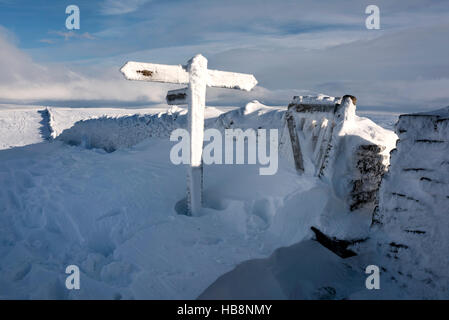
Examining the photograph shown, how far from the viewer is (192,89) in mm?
4223

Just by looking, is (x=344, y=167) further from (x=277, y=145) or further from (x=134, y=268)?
(x=134, y=268)

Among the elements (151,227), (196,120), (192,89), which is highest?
(192,89)

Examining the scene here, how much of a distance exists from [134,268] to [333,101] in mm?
3603

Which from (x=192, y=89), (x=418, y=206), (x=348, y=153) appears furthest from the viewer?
(x=192, y=89)

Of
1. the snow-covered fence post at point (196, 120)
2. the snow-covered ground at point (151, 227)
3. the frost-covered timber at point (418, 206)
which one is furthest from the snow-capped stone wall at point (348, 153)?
the snow-covered fence post at point (196, 120)

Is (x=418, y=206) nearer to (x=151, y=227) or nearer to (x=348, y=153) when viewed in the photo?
(x=348, y=153)

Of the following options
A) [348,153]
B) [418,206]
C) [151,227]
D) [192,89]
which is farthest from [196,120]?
[418,206]

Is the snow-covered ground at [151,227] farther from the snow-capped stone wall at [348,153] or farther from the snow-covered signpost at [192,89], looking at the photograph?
the snow-covered signpost at [192,89]

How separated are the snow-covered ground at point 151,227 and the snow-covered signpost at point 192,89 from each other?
1.66 ft

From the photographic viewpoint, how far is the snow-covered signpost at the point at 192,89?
4150 millimetres

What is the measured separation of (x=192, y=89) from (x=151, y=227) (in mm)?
2089

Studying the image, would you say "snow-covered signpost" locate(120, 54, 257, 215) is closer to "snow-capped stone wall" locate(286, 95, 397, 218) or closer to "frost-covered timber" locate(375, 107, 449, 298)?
"snow-capped stone wall" locate(286, 95, 397, 218)

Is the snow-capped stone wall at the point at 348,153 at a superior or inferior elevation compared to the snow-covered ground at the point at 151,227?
superior

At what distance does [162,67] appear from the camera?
4184 mm
